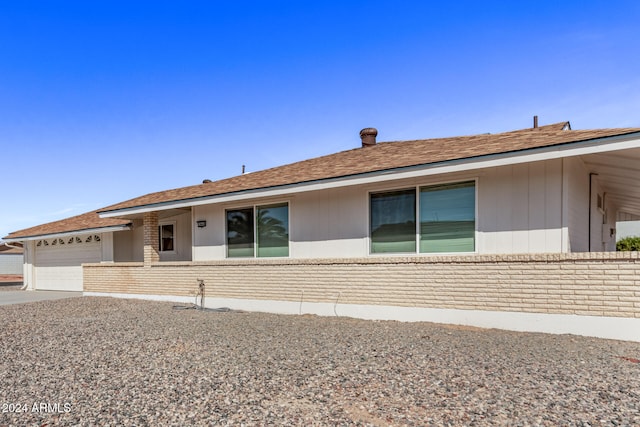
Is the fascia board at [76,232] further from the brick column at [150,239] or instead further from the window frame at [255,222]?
the window frame at [255,222]

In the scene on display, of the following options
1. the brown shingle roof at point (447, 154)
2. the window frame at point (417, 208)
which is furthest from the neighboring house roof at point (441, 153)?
the window frame at point (417, 208)

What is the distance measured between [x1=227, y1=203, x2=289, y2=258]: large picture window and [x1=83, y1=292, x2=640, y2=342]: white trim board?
1.41 meters

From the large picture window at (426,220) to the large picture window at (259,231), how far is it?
2.72m

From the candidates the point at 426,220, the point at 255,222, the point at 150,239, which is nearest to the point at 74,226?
the point at 150,239

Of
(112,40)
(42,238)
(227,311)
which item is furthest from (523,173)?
(42,238)

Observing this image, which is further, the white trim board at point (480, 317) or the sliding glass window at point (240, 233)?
the sliding glass window at point (240, 233)

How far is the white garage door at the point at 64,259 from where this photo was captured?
1608cm

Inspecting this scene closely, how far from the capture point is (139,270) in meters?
12.3

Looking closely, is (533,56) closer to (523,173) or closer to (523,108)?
(523,108)

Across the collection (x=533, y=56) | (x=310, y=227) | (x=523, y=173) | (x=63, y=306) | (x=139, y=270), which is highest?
(x=533, y=56)

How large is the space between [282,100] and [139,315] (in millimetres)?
9152

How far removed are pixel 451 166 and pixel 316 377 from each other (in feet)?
16.1

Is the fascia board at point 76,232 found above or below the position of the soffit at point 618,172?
below

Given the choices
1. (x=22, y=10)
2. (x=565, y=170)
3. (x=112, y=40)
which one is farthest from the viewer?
(x=112, y=40)
